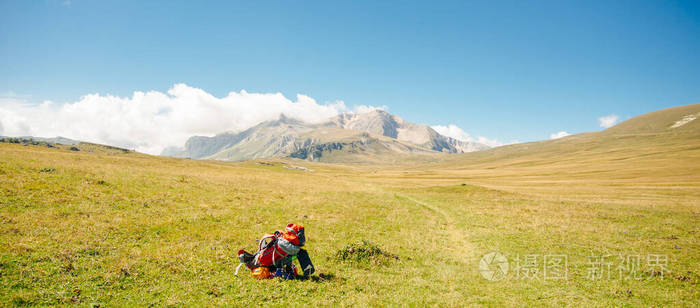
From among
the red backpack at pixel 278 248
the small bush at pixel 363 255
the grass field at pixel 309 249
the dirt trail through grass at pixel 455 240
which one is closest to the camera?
the grass field at pixel 309 249

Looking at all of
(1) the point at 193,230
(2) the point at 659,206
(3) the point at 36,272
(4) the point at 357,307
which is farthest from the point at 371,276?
(2) the point at 659,206

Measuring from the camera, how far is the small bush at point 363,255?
1619 cm

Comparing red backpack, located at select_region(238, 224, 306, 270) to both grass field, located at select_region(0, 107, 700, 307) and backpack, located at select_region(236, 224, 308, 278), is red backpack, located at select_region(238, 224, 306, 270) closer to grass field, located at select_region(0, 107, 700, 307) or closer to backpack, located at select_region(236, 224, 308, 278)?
backpack, located at select_region(236, 224, 308, 278)

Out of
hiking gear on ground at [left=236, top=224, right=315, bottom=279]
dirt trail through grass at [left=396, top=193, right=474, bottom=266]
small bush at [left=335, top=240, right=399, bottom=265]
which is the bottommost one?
dirt trail through grass at [left=396, top=193, right=474, bottom=266]

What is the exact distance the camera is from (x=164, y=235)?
1714cm

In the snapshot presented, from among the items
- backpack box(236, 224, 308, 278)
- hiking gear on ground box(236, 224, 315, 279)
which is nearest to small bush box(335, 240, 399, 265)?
hiking gear on ground box(236, 224, 315, 279)

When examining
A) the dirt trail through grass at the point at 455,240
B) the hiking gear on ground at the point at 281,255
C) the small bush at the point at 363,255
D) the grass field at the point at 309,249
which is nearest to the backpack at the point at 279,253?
the hiking gear on ground at the point at 281,255

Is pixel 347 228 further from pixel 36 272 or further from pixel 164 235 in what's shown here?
pixel 36 272

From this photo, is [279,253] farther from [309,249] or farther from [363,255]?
[363,255]

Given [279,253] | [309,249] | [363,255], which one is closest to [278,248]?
[279,253]

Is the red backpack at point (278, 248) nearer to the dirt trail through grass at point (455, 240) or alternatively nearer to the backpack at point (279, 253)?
the backpack at point (279, 253)

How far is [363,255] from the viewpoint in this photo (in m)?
16.5

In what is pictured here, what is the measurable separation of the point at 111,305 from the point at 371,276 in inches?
427

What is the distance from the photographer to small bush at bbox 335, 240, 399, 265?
1619 centimetres
